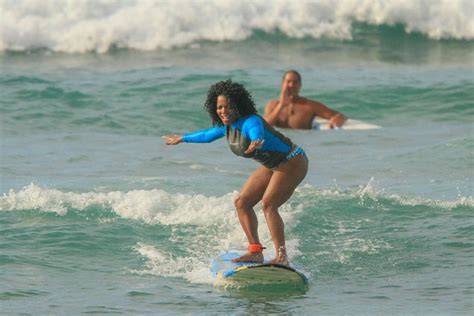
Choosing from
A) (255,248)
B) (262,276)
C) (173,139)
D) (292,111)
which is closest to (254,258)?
(255,248)

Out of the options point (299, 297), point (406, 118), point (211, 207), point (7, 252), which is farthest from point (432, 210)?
point (406, 118)

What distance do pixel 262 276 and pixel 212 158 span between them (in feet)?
19.4

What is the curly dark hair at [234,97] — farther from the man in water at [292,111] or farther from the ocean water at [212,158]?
the man in water at [292,111]

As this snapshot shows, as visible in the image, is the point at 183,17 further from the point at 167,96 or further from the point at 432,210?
the point at 432,210

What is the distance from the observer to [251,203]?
9.96 m

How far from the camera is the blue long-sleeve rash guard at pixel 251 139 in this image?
Result: 31.4ft

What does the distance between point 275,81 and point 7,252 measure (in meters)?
Result: 11.0

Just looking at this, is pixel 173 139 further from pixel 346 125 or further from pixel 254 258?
pixel 346 125

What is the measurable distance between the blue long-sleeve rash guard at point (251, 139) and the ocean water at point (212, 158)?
1064 millimetres

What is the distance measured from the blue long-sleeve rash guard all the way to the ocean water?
3.49 ft

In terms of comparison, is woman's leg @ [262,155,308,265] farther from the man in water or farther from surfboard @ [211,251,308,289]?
the man in water

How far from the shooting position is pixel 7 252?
35.7ft

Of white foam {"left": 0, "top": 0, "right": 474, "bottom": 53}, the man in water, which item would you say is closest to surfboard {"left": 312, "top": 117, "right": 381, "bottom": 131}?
the man in water

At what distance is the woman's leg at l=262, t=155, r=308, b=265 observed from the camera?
9789 millimetres
